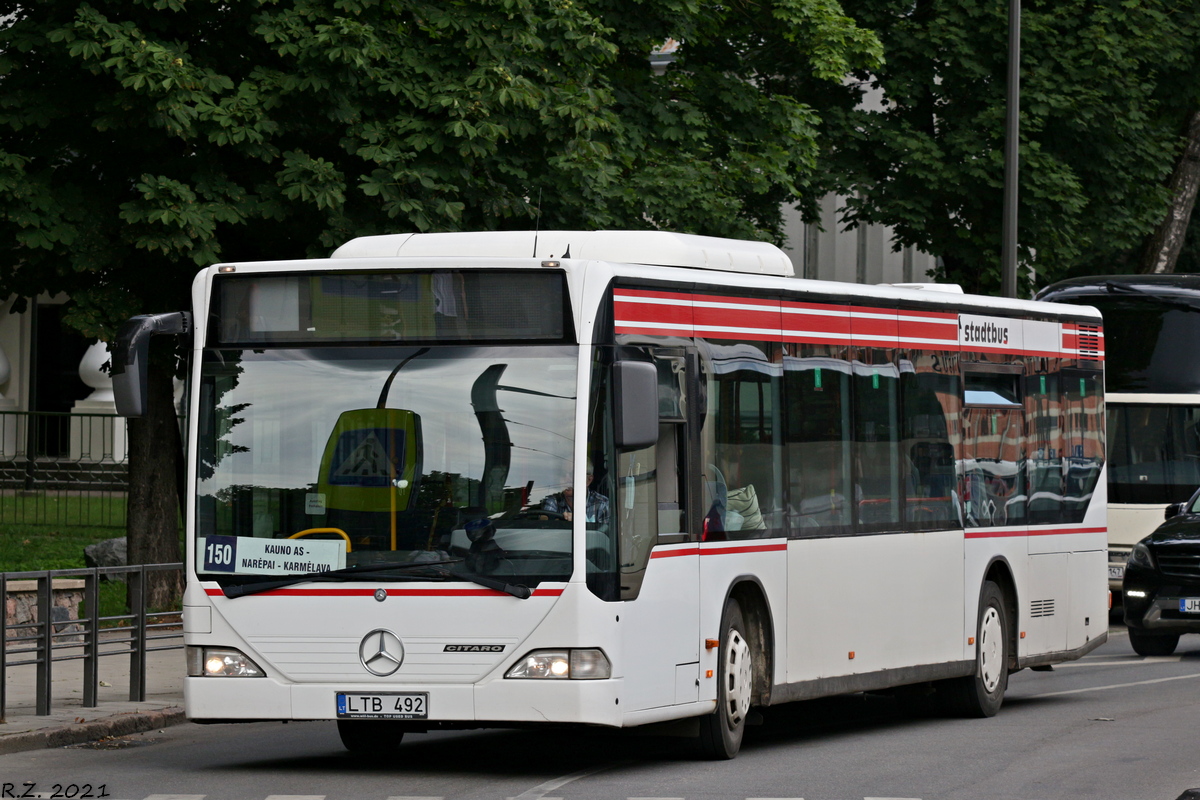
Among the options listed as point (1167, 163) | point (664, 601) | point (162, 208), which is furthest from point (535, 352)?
point (1167, 163)

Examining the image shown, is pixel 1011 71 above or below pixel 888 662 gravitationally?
above

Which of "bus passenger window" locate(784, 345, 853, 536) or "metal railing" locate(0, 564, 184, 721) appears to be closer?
"bus passenger window" locate(784, 345, 853, 536)

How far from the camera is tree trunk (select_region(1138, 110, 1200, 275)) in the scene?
35625 mm

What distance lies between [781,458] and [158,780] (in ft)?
13.1

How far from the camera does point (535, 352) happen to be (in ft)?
35.6

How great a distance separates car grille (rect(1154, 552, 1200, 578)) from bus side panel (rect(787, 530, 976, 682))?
6275 mm

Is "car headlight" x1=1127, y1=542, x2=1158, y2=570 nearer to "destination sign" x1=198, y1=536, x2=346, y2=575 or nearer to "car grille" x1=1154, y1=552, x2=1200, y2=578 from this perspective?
"car grille" x1=1154, y1=552, x2=1200, y2=578

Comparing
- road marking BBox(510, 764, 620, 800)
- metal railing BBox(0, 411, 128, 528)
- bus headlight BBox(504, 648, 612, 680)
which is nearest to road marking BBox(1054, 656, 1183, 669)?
road marking BBox(510, 764, 620, 800)

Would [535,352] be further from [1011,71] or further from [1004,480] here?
[1011,71]

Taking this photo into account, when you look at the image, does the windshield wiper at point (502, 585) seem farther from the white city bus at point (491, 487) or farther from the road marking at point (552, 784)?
the road marking at point (552, 784)

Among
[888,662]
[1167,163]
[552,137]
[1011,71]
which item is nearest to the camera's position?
[888,662]

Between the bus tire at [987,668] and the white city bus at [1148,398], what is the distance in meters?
10.3

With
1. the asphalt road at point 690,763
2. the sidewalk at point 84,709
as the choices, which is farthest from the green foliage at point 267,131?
the asphalt road at point 690,763

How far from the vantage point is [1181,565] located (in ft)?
67.2
